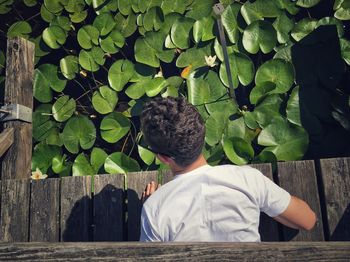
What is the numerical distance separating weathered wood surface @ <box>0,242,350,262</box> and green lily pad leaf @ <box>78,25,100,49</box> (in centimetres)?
136

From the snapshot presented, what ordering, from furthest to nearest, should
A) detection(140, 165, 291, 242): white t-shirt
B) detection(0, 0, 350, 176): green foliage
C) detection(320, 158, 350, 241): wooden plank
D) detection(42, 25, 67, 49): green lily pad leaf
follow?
detection(42, 25, 67, 49): green lily pad leaf, detection(0, 0, 350, 176): green foliage, detection(320, 158, 350, 241): wooden plank, detection(140, 165, 291, 242): white t-shirt

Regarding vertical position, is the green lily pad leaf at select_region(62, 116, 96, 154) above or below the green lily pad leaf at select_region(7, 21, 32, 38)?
below

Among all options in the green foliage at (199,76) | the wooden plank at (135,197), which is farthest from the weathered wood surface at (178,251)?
the green foliage at (199,76)

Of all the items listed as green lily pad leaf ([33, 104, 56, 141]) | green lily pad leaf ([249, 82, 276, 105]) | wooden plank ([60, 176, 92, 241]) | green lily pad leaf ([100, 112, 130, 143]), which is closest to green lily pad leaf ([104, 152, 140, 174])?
green lily pad leaf ([100, 112, 130, 143])

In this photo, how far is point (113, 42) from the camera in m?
1.72

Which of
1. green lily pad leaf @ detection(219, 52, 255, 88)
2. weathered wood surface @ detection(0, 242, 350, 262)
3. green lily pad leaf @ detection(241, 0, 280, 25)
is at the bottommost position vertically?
weathered wood surface @ detection(0, 242, 350, 262)

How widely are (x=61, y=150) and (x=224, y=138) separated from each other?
0.96 meters

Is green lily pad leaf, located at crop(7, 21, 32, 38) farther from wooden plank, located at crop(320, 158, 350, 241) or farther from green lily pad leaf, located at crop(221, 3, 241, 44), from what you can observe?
wooden plank, located at crop(320, 158, 350, 241)

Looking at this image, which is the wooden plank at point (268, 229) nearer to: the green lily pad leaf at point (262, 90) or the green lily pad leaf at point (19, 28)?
the green lily pad leaf at point (262, 90)

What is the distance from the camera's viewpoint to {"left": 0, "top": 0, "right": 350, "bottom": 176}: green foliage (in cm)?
131

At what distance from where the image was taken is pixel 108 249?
62cm

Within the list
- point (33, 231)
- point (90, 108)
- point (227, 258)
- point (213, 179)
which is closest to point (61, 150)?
point (90, 108)

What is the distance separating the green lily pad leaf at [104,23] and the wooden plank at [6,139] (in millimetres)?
756

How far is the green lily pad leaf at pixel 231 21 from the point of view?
1.47m
